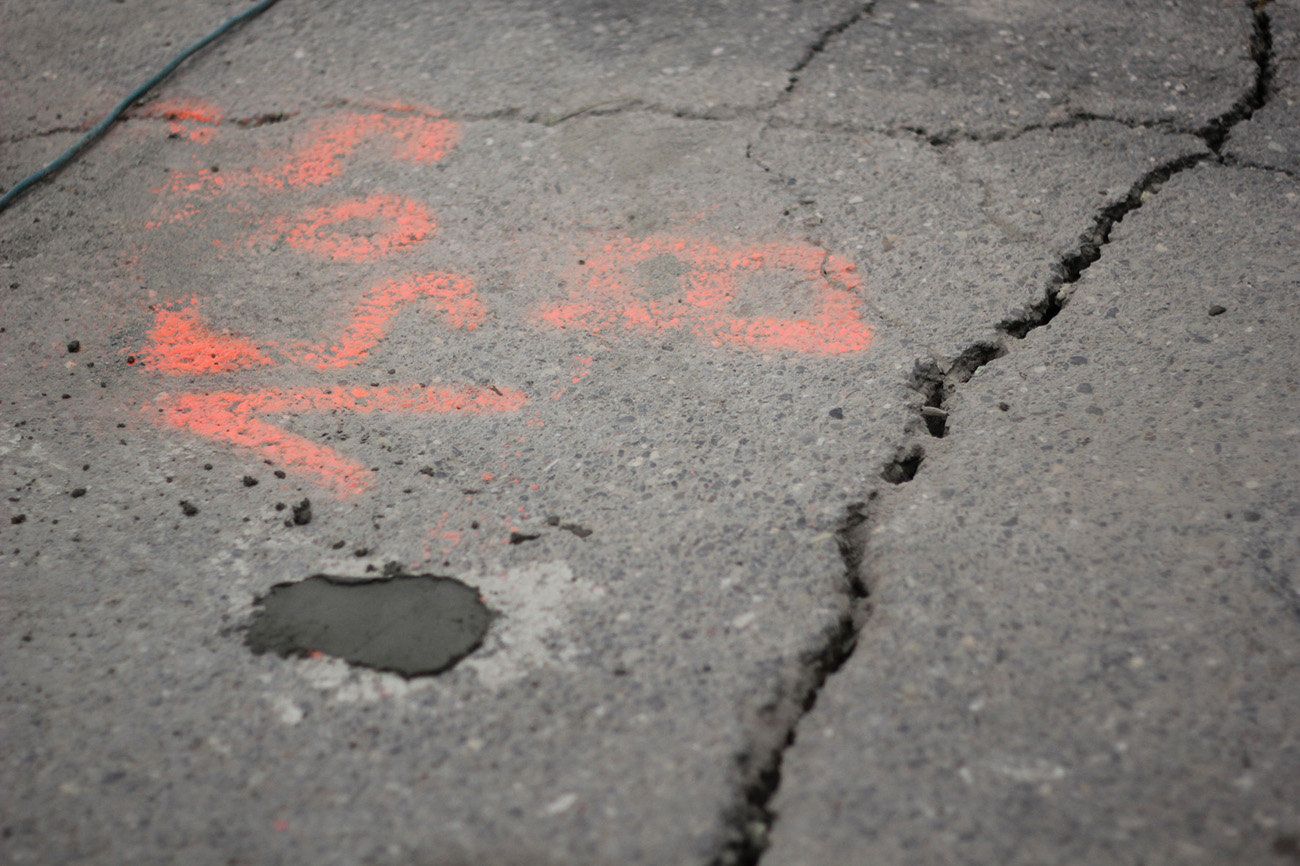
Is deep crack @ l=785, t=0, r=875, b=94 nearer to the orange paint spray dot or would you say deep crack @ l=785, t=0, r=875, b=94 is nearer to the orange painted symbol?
the orange paint spray dot

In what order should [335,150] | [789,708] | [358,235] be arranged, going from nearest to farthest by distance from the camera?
[789,708] → [358,235] → [335,150]

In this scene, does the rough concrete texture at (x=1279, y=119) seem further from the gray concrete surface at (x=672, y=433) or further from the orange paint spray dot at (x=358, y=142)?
the orange paint spray dot at (x=358, y=142)

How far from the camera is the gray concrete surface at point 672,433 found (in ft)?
4.81

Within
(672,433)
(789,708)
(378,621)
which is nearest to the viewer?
(789,708)

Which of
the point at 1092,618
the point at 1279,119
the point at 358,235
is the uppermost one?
the point at 358,235

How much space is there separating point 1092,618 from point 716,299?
1311mm

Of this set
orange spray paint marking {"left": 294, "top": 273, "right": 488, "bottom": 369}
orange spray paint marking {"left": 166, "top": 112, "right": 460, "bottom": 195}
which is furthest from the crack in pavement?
orange spray paint marking {"left": 166, "top": 112, "right": 460, "bottom": 195}

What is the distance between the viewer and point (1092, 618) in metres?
1.66

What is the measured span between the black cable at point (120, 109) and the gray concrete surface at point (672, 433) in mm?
61

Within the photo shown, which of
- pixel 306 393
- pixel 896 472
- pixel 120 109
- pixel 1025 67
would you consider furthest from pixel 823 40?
pixel 120 109

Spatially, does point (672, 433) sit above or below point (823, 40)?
below

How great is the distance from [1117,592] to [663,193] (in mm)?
1838

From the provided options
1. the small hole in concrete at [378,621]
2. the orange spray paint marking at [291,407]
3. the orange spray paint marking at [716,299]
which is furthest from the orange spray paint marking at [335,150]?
the small hole in concrete at [378,621]

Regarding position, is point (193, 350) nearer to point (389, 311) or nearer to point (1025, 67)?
point (389, 311)
